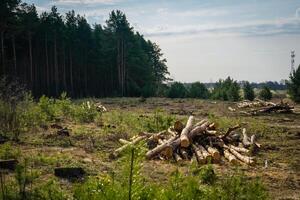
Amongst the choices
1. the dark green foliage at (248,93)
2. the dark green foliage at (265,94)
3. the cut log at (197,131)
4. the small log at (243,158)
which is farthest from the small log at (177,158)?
the dark green foliage at (248,93)

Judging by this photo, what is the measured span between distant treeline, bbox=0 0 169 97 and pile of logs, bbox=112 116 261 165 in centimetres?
3633

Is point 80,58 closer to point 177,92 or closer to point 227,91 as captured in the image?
point 177,92

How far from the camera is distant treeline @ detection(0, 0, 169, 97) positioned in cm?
5438

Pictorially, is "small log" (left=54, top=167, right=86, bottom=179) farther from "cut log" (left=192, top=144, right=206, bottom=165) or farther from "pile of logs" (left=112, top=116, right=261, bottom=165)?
"cut log" (left=192, top=144, right=206, bottom=165)

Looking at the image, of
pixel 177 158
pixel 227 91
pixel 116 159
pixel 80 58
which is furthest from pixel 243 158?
pixel 80 58

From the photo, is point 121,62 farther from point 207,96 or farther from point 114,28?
point 207,96

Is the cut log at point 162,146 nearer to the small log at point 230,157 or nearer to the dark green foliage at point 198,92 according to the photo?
the small log at point 230,157

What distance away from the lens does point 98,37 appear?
65438mm

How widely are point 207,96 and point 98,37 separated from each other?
19.7m

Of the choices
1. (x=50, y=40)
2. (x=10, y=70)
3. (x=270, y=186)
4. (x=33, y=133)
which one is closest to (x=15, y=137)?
(x=33, y=133)

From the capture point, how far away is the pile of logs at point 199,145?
572 inches

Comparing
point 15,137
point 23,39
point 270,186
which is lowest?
point 270,186

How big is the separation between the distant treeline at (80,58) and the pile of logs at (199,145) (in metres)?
36.3

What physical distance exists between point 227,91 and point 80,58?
73.0 ft
